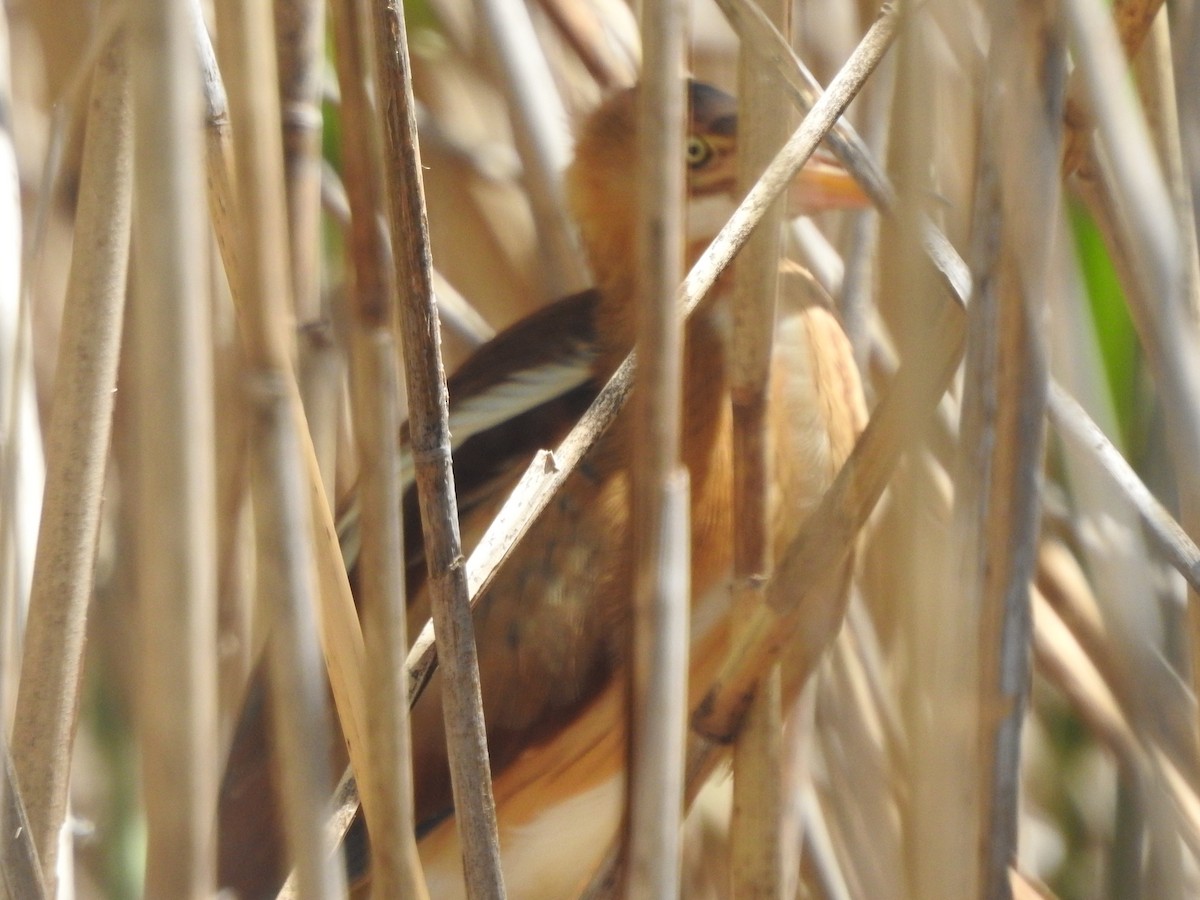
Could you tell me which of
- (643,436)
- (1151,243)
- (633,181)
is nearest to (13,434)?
(643,436)

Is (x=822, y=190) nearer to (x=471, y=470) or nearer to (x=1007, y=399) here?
(x=471, y=470)

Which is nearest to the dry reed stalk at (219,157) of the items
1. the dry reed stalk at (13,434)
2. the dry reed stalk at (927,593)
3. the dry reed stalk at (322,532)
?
the dry reed stalk at (322,532)

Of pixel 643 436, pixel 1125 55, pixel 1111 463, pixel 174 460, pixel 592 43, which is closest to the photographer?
pixel 174 460

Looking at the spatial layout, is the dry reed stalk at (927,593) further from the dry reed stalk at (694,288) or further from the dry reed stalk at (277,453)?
the dry reed stalk at (277,453)

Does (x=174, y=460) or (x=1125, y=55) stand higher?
(x=1125, y=55)

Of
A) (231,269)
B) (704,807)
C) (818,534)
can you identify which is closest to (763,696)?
(818,534)

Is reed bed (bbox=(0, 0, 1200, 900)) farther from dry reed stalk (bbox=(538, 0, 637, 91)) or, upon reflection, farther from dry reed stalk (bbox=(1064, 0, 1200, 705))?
dry reed stalk (bbox=(538, 0, 637, 91))
